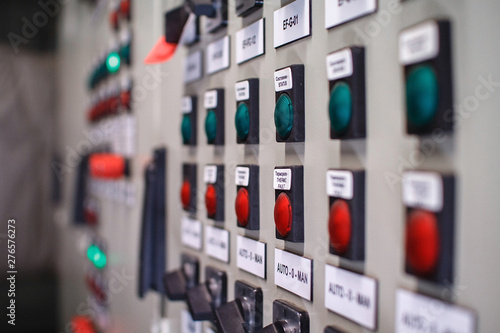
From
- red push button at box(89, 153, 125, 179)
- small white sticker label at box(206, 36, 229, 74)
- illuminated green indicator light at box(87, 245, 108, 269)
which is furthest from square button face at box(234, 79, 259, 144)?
illuminated green indicator light at box(87, 245, 108, 269)

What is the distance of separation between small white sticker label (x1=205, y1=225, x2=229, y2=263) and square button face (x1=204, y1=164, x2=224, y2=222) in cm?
3

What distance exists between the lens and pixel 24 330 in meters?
2.46

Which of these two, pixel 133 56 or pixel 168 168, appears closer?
pixel 168 168

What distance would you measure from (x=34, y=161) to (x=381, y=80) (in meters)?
2.44

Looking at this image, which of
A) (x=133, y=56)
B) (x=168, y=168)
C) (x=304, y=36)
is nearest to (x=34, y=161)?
(x=133, y=56)

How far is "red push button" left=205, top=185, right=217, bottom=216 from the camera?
2.46 ft

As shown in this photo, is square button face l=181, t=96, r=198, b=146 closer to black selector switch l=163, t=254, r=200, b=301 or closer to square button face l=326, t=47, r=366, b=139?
black selector switch l=163, t=254, r=200, b=301

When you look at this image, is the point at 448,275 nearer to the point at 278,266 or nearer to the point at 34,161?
the point at 278,266

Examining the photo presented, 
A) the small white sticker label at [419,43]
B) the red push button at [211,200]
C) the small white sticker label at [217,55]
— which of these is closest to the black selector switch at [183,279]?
the red push button at [211,200]

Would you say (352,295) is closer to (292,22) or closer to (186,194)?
(292,22)

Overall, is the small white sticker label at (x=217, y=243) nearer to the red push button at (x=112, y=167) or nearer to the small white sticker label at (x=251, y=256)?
the small white sticker label at (x=251, y=256)

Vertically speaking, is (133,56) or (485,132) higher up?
(133,56)

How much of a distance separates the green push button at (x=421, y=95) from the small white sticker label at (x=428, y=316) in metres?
0.15

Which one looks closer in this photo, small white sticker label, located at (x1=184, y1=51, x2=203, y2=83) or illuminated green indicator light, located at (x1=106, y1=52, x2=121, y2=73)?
small white sticker label, located at (x1=184, y1=51, x2=203, y2=83)
